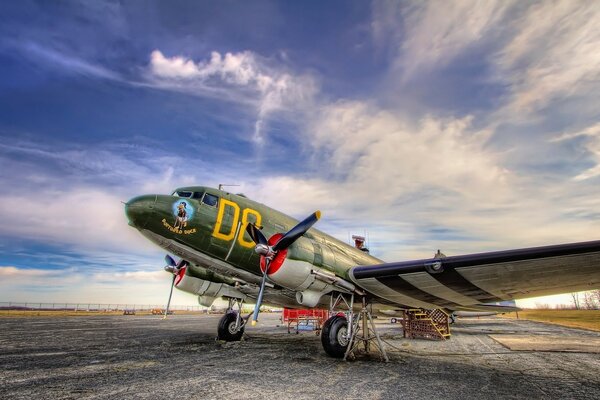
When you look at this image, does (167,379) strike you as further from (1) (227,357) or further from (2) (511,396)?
(2) (511,396)

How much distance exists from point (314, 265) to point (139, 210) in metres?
5.46

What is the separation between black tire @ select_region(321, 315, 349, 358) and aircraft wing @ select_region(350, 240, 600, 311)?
1418 mm

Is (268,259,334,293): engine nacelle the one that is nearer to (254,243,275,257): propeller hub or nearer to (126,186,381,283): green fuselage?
(126,186,381,283): green fuselage

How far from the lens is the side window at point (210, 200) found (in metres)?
10.0

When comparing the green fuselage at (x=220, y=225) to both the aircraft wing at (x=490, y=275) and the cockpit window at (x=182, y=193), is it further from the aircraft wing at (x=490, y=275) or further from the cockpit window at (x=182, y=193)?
the aircraft wing at (x=490, y=275)

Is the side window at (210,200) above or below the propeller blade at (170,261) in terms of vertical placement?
above

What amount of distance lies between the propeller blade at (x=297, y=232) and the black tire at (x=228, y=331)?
671cm

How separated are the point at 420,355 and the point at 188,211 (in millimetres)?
9521

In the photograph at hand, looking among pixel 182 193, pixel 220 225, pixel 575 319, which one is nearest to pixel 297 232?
pixel 220 225

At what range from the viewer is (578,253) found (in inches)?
252

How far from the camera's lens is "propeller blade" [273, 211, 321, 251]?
898 cm

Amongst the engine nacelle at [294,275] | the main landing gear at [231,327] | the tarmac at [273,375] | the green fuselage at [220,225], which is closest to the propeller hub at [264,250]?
the engine nacelle at [294,275]

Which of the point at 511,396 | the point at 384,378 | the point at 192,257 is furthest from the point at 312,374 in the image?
the point at 192,257

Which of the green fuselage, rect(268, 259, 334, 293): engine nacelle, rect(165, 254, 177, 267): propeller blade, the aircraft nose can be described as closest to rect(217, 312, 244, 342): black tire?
rect(165, 254, 177, 267): propeller blade
